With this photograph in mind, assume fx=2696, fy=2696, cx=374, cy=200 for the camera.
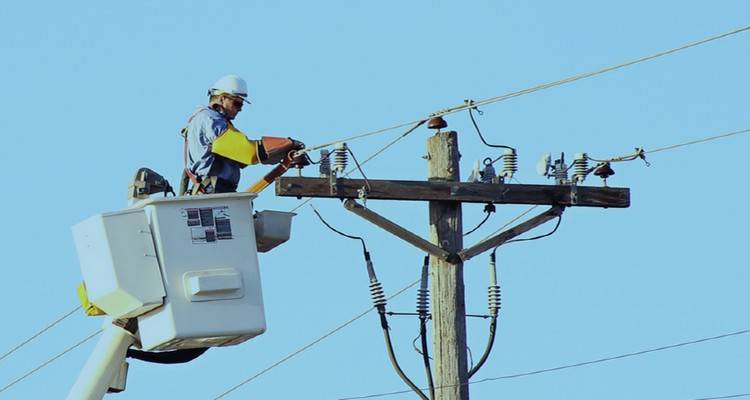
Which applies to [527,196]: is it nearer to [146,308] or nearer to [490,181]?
[490,181]

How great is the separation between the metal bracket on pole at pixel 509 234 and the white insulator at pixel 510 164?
340mm

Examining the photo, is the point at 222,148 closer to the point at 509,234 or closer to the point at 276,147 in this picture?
the point at 276,147

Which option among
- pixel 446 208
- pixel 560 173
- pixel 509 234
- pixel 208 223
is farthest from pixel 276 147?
pixel 560 173

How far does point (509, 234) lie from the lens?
1764 centimetres

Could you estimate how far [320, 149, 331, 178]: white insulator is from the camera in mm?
17047

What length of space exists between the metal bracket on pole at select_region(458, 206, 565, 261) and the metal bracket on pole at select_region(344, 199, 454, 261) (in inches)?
5.3

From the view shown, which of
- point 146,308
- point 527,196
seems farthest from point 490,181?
point 146,308

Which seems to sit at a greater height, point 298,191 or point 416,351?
point 298,191

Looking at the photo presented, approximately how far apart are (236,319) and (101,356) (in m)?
1.19

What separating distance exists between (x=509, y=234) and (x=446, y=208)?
1.49 ft

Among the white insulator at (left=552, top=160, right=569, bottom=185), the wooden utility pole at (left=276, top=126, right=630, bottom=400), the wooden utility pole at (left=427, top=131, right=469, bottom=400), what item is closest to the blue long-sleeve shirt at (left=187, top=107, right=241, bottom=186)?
the wooden utility pole at (left=276, top=126, right=630, bottom=400)

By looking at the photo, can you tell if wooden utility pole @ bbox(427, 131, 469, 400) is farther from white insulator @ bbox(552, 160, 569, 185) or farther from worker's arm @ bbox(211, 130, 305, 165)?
worker's arm @ bbox(211, 130, 305, 165)

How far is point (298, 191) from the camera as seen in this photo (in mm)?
16906

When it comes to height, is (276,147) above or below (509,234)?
above
